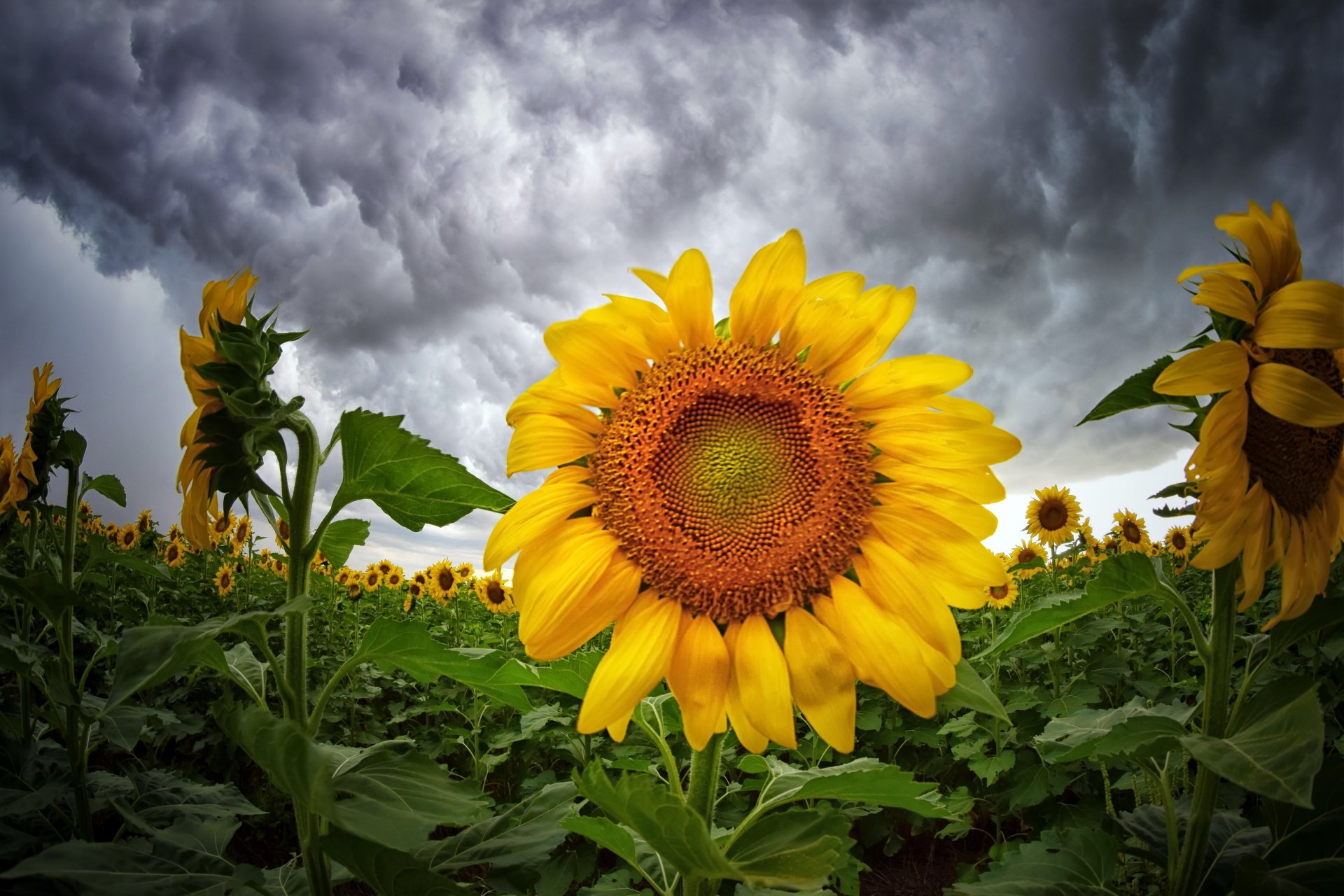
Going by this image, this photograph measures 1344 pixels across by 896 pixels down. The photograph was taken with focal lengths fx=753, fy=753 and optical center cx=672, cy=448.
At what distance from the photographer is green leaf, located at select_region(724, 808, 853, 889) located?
0.97 meters

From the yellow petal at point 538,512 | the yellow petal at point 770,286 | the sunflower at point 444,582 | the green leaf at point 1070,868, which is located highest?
the sunflower at point 444,582

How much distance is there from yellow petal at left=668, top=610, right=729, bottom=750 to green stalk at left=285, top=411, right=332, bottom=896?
74cm

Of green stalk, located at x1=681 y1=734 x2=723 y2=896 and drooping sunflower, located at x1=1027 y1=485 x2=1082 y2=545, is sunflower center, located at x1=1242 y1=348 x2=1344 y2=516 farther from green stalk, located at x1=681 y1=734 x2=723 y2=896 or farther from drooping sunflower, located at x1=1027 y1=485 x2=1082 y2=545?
drooping sunflower, located at x1=1027 y1=485 x2=1082 y2=545

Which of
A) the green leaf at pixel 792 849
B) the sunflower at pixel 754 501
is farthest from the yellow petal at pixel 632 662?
the green leaf at pixel 792 849

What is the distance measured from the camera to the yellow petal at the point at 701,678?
111cm

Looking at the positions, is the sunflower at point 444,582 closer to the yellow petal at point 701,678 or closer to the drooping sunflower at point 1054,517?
the drooping sunflower at point 1054,517

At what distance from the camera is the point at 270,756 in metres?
1.17

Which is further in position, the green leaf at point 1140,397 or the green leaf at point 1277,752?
the green leaf at point 1140,397

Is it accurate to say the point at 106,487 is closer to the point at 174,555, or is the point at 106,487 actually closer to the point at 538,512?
the point at 538,512

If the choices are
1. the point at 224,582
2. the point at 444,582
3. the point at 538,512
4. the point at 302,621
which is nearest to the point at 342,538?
the point at 302,621

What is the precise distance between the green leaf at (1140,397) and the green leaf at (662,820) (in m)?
1.31

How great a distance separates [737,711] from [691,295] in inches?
25.1

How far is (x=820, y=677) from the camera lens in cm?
113

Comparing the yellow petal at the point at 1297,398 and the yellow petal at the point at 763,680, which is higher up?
the yellow petal at the point at 1297,398
